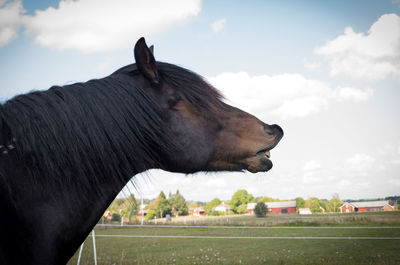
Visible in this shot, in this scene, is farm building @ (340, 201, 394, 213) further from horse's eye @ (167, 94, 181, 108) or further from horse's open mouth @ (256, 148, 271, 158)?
horse's eye @ (167, 94, 181, 108)

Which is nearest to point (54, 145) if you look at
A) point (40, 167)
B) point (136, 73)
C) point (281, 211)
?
point (40, 167)

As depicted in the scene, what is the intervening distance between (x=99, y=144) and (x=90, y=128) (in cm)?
9

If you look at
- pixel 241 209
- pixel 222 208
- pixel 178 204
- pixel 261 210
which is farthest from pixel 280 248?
pixel 222 208

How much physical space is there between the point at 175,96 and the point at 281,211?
59980 mm

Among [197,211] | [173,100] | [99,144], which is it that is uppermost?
[173,100]

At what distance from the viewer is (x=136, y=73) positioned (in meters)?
1.68

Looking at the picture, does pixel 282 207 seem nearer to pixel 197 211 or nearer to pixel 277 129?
pixel 197 211

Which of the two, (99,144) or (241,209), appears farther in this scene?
(241,209)

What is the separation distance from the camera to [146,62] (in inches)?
63.2

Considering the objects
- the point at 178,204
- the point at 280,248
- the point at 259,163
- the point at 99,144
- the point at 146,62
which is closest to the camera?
the point at 99,144

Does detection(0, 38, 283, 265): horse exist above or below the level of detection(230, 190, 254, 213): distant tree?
above

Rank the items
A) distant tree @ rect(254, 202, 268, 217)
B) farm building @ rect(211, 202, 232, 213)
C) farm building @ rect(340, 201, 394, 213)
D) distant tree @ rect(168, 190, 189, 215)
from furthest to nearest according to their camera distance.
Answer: farm building @ rect(211, 202, 232, 213) → distant tree @ rect(168, 190, 189, 215) → distant tree @ rect(254, 202, 268, 217) → farm building @ rect(340, 201, 394, 213)

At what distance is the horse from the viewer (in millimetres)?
1291

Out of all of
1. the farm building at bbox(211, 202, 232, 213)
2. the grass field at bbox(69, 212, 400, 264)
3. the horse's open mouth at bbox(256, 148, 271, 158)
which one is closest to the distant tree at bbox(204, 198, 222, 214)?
the farm building at bbox(211, 202, 232, 213)
